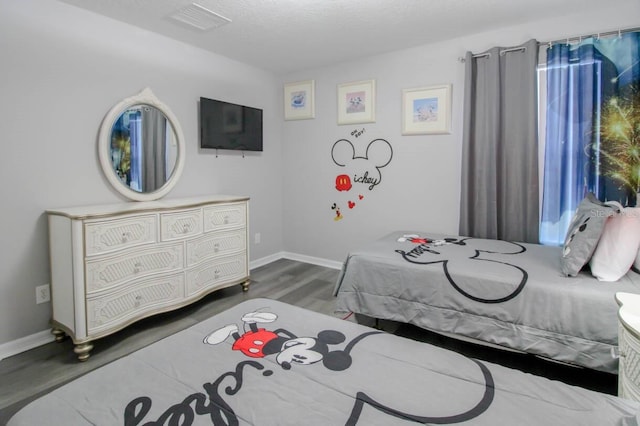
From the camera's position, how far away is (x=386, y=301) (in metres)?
2.46

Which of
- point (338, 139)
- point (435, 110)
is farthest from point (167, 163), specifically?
point (435, 110)

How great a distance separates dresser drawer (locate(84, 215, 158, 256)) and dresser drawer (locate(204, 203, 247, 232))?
509 mm

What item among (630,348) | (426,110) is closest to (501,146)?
(426,110)

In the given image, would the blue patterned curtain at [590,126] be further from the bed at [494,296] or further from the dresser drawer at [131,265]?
the dresser drawer at [131,265]

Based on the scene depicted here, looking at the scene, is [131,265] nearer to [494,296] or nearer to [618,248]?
[494,296]

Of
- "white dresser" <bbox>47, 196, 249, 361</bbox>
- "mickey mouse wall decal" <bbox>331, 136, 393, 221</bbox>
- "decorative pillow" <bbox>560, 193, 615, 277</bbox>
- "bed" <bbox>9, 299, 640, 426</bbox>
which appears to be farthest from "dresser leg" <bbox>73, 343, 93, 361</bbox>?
"decorative pillow" <bbox>560, 193, 615, 277</bbox>

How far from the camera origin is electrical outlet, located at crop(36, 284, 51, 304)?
2529 millimetres

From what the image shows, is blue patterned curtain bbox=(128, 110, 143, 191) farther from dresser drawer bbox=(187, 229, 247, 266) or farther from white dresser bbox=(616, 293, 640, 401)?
white dresser bbox=(616, 293, 640, 401)

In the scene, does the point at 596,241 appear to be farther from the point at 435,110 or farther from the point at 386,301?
the point at 435,110

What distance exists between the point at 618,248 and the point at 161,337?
9.63ft

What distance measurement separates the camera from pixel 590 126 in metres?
2.77

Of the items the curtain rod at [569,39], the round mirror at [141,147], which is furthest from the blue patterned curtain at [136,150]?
the curtain rod at [569,39]

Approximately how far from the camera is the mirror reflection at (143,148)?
9.61 feet

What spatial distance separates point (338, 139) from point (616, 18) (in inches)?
100
